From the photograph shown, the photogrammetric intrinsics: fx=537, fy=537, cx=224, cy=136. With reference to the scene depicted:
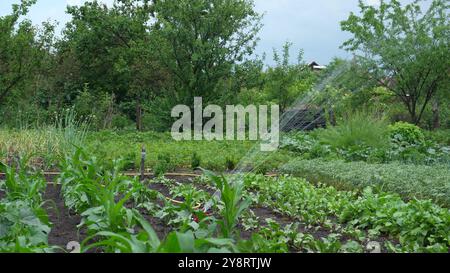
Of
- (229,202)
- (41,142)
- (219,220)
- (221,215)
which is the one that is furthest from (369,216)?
(41,142)

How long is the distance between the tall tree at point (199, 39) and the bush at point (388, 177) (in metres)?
6.80

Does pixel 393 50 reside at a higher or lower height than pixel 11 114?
higher

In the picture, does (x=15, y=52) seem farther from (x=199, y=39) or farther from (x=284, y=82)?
(x=284, y=82)

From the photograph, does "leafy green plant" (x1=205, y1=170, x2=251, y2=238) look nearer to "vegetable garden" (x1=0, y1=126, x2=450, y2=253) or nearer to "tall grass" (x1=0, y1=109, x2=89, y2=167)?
"vegetable garden" (x1=0, y1=126, x2=450, y2=253)

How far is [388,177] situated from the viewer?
20.8ft

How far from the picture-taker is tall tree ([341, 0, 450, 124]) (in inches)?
620

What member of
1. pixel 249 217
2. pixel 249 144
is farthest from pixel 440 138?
pixel 249 217

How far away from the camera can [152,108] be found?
14.8m

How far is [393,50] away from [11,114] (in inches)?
433

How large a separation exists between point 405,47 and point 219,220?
567 inches

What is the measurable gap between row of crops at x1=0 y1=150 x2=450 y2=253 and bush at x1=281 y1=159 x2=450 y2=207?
787mm

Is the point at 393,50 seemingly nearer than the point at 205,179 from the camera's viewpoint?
No

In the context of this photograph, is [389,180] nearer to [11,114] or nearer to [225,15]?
[225,15]

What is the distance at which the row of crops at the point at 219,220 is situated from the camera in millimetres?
2889
